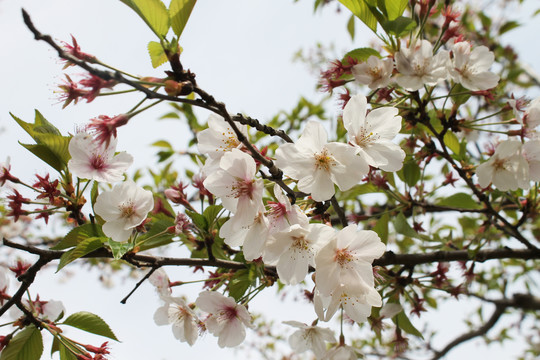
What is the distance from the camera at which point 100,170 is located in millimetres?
1589

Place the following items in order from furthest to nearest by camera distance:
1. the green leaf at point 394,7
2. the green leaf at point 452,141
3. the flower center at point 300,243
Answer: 1. the green leaf at point 452,141
2. the green leaf at point 394,7
3. the flower center at point 300,243

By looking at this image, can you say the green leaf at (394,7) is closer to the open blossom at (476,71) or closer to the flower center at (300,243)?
the open blossom at (476,71)

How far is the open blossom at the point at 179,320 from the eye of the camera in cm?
188

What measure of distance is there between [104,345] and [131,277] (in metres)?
4.34

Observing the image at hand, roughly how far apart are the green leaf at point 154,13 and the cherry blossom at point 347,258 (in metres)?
0.82

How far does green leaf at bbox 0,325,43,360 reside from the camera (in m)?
1.54

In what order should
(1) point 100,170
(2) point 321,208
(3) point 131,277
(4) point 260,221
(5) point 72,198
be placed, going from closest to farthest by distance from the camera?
(4) point 260,221, (2) point 321,208, (1) point 100,170, (5) point 72,198, (3) point 131,277

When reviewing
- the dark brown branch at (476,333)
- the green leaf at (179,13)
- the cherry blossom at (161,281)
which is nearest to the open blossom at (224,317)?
the cherry blossom at (161,281)

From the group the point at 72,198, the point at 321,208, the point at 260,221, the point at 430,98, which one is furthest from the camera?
the point at 430,98

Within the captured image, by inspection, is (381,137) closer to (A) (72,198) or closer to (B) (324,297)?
(B) (324,297)

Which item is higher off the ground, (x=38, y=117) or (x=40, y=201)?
(x=38, y=117)

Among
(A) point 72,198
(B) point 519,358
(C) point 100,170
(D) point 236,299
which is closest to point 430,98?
(D) point 236,299

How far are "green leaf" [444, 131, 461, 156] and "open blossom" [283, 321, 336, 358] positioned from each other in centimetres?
114

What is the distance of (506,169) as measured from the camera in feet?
5.96
